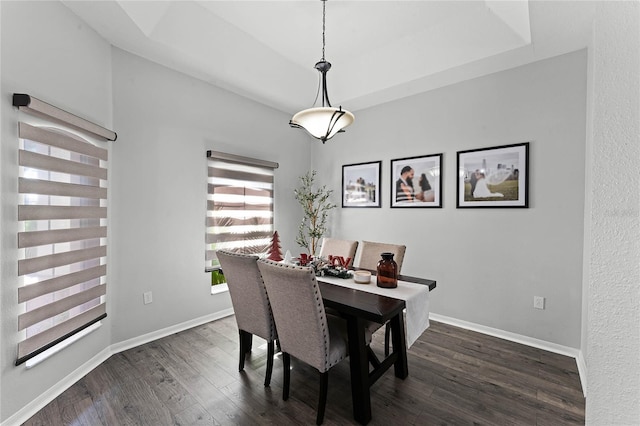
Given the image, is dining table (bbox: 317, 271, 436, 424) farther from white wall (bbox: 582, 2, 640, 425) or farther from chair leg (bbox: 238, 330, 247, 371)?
white wall (bbox: 582, 2, 640, 425)

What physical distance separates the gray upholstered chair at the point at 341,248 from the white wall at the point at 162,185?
1412 millimetres

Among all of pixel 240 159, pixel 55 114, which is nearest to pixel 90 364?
pixel 55 114

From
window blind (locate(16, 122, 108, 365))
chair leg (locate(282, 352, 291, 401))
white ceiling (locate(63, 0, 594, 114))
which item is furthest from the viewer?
white ceiling (locate(63, 0, 594, 114))

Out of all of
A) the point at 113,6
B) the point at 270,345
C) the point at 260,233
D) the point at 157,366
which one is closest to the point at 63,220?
the point at 157,366

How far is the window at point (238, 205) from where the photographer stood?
11.0ft

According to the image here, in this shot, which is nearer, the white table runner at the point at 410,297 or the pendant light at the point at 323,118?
the white table runner at the point at 410,297

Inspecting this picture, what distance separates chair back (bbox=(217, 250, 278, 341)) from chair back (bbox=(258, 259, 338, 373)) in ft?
0.57

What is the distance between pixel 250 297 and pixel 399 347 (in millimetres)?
1189

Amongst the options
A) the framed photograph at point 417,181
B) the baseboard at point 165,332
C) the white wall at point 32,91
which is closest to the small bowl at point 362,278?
the framed photograph at point 417,181

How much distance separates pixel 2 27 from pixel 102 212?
51.4 inches

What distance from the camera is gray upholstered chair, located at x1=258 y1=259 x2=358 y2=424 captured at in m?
1.65

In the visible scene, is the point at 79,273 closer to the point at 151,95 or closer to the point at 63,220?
the point at 63,220

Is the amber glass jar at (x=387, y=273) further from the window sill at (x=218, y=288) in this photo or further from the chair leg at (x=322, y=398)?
the window sill at (x=218, y=288)

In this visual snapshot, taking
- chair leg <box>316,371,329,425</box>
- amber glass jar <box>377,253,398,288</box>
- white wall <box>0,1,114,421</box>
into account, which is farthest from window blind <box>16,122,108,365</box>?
amber glass jar <box>377,253,398,288</box>
